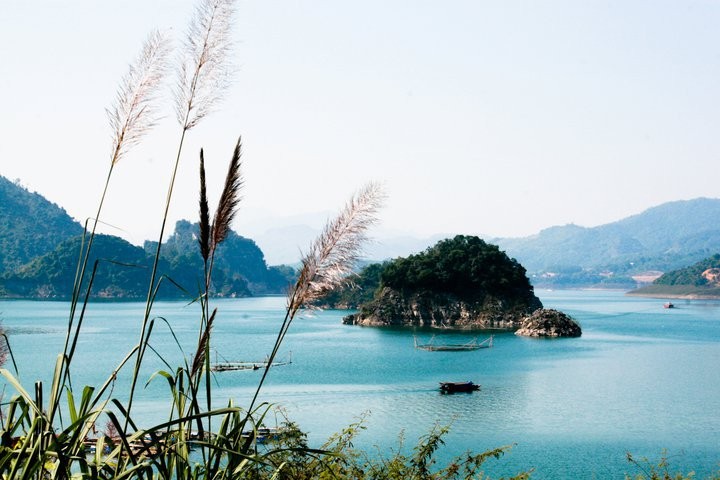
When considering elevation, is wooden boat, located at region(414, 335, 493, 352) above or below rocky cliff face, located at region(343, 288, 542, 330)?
below

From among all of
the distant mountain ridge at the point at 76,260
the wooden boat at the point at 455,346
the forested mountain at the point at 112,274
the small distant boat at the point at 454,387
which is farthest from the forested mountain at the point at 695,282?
the small distant boat at the point at 454,387

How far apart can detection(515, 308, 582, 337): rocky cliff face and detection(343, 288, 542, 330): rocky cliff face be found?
4.61 meters

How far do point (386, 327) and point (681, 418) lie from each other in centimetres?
3460

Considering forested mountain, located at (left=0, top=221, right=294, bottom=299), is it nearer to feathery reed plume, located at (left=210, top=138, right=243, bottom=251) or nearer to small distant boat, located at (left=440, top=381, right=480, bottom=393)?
small distant boat, located at (left=440, top=381, right=480, bottom=393)

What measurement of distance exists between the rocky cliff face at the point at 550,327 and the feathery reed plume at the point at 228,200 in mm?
46084

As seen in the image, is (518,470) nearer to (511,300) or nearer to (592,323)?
(511,300)

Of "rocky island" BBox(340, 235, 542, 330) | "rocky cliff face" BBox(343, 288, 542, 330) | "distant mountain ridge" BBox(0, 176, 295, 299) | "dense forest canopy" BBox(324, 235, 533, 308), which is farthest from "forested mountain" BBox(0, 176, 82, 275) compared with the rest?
"dense forest canopy" BBox(324, 235, 533, 308)

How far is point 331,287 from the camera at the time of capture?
2.41m

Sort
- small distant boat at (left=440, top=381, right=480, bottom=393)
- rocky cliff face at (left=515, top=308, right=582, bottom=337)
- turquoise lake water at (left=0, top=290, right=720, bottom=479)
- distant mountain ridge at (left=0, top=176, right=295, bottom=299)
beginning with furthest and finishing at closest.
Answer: distant mountain ridge at (left=0, top=176, right=295, bottom=299), rocky cliff face at (left=515, top=308, right=582, bottom=337), small distant boat at (left=440, top=381, right=480, bottom=393), turquoise lake water at (left=0, top=290, right=720, bottom=479)

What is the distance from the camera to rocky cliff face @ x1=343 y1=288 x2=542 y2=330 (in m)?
53.7

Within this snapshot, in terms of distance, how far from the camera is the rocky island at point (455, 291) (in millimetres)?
54125

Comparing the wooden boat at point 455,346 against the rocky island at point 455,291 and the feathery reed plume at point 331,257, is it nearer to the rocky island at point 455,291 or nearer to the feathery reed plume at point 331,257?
the rocky island at point 455,291

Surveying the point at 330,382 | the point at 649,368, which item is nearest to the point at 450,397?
the point at 330,382

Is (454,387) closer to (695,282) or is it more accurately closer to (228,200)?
(228,200)
